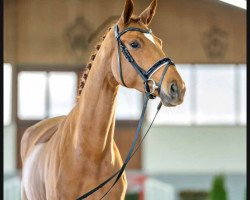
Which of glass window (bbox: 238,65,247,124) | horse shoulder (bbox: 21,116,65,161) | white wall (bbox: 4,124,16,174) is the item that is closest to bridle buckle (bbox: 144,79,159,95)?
horse shoulder (bbox: 21,116,65,161)

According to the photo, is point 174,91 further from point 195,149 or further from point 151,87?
point 195,149

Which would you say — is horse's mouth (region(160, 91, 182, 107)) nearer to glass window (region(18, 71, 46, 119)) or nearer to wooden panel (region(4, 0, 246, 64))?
wooden panel (region(4, 0, 246, 64))

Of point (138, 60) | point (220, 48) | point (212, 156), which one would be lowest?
point (212, 156)

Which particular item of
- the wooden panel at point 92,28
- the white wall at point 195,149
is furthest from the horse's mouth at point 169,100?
the white wall at point 195,149

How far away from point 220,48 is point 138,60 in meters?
4.03

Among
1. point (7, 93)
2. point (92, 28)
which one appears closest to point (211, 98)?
point (92, 28)

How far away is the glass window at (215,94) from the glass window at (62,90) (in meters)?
1.08

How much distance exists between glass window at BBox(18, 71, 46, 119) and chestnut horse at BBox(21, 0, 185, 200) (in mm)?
3608

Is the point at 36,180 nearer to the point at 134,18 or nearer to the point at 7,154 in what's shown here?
the point at 134,18

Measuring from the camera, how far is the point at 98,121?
2424 millimetres

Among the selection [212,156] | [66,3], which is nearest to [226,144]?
[212,156]

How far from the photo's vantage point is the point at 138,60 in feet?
7.53

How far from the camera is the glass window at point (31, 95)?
6199 mm

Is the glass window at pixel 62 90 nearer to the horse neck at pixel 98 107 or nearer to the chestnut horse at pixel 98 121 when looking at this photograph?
the chestnut horse at pixel 98 121
